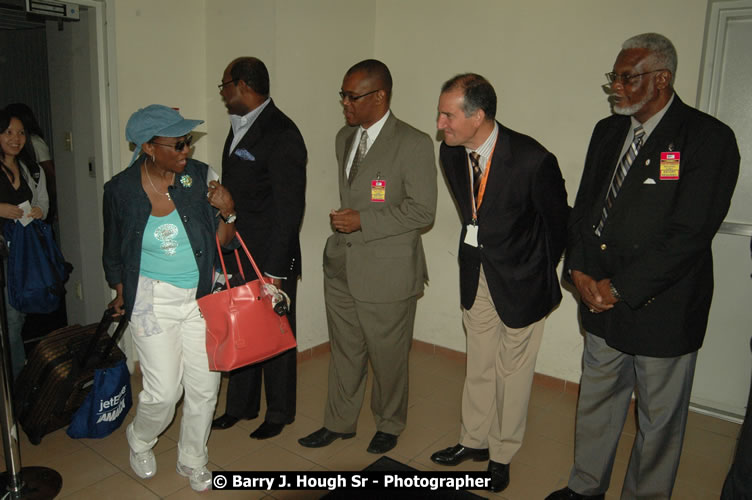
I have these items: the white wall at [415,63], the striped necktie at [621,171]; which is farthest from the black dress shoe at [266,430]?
the striped necktie at [621,171]

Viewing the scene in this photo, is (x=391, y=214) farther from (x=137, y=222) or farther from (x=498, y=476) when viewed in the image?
(x=498, y=476)

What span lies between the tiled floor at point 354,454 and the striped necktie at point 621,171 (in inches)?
52.4

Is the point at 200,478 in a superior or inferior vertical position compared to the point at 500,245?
inferior

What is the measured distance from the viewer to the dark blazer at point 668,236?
7.05 ft

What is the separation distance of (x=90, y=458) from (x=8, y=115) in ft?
6.57

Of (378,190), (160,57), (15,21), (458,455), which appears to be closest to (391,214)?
(378,190)

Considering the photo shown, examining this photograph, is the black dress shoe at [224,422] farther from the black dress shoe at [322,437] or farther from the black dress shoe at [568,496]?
the black dress shoe at [568,496]

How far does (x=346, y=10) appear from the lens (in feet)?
13.7

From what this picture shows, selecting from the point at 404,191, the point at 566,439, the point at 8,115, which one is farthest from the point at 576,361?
the point at 8,115

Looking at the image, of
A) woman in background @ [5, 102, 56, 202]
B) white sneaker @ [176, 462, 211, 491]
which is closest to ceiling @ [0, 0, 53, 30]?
woman in background @ [5, 102, 56, 202]

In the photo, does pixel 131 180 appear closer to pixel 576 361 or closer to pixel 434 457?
pixel 434 457

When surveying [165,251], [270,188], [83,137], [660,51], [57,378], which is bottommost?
[57,378]

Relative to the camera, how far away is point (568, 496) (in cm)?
264

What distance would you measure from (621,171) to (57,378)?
9.74 ft
